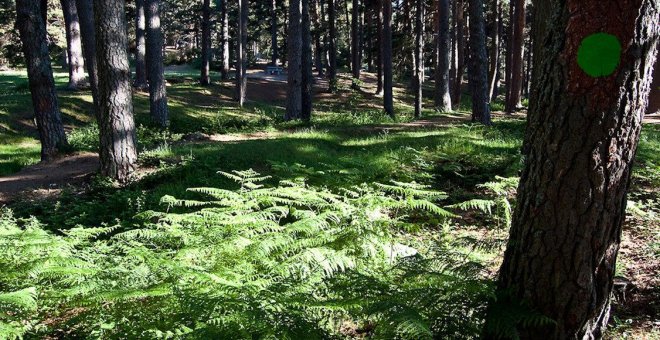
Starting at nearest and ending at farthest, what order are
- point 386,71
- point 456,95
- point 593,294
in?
point 593,294 → point 386,71 → point 456,95

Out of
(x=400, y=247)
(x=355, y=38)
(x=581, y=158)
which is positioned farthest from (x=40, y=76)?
(x=355, y=38)

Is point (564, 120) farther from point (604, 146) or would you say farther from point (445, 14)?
point (445, 14)

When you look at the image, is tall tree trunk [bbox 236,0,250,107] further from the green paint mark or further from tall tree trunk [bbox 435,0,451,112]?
the green paint mark

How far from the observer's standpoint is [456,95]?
105 ft

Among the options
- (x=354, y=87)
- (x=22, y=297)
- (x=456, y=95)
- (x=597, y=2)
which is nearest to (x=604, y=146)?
(x=597, y=2)

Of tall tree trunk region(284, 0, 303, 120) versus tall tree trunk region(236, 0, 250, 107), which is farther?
tall tree trunk region(236, 0, 250, 107)

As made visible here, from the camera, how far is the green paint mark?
8.27 feet

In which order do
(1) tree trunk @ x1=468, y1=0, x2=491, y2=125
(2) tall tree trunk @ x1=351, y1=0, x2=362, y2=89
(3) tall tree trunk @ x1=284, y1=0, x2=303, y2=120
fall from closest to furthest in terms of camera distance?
(1) tree trunk @ x1=468, y1=0, x2=491, y2=125 < (3) tall tree trunk @ x1=284, y1=0, x2=303, y2=120 < (2) tall tree trunk @ x1=351, y1=0, x2=362, y2=89

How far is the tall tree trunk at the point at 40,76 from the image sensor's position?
1220cm

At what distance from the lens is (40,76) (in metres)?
12.6

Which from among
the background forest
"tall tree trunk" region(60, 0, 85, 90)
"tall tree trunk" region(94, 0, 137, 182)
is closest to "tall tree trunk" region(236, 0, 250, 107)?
"tall tree trunk" region(60, 0, 85, 90)

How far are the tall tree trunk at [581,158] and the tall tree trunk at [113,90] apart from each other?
8.96 metres

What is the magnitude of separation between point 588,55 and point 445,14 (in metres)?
21.0

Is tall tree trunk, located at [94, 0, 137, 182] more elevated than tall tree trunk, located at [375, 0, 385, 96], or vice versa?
tall tree trunk, located at [375, 0, 385, 96]
